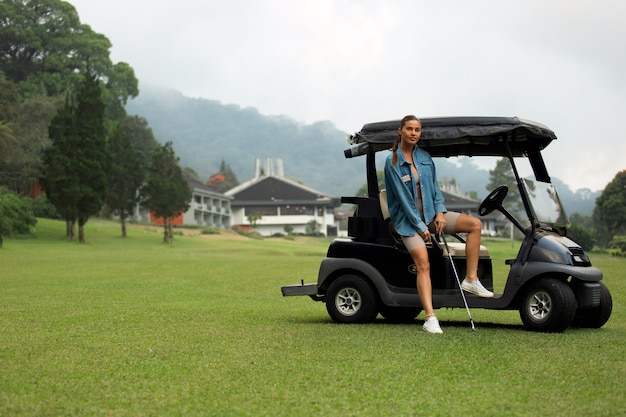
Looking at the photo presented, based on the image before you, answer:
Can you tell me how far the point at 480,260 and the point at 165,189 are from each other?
186 feet

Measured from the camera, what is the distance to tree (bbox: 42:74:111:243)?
177 feet

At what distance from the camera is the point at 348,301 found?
991 cm

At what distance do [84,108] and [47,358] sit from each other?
167 feet

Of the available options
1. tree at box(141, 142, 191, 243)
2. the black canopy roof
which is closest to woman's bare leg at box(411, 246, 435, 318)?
the black canopy roof

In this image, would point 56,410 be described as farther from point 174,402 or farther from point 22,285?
point 22,285

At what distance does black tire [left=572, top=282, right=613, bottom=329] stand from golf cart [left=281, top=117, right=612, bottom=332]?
11 mm

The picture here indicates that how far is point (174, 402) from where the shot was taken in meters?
5.42

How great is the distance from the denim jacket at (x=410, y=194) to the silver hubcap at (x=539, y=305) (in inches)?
52.3

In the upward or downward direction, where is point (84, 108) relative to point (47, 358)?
upward

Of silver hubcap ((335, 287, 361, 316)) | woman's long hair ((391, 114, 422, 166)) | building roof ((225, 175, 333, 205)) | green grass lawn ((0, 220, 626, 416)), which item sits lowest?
green grass lawn ((0, 220, 626, 416))

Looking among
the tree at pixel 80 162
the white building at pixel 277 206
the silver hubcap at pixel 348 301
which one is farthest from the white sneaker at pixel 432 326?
the white building at pixel 277 206

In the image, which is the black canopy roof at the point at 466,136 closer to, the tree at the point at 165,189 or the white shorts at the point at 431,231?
the white shorts at the point at 431,231

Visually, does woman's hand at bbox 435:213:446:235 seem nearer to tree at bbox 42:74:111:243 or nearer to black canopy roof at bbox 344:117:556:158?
black canopy roof at bbox 344:117:556:158

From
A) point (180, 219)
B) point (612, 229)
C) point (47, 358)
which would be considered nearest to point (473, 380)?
point (47, 358)
